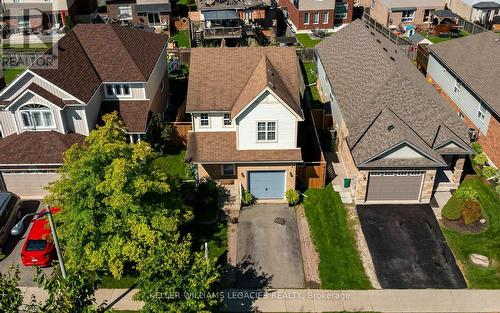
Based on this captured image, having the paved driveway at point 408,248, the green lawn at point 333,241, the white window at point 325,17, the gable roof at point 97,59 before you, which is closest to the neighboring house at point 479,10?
the white window at point 325,17

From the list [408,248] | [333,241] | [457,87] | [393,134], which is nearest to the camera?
[408,248]

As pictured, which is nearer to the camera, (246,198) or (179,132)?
(246,198)

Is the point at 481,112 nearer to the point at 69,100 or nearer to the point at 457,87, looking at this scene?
the point at 457,87

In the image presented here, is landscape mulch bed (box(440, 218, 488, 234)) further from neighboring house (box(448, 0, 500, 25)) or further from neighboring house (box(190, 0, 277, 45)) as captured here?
neighboring house (box(448, 0, 500, 25))

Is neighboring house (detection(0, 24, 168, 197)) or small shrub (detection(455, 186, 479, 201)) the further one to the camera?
neighboring house (detection(0, 24, 168, 197))

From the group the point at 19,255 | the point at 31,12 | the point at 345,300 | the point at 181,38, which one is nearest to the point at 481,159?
the point at 345,300

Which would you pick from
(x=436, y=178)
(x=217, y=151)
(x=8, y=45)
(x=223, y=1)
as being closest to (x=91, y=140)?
(x=217, y=151)

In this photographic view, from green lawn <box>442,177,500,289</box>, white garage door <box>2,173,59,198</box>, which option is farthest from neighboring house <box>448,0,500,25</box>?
white garage door <box>2,173,59,198</box>
